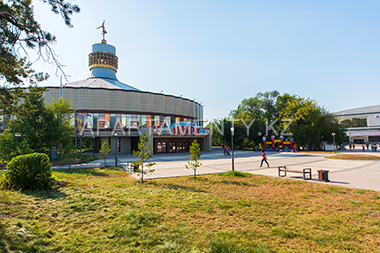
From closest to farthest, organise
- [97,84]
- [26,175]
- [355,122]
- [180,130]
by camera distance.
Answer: [26,175]
[180,130]
[97,84]
[355,122]

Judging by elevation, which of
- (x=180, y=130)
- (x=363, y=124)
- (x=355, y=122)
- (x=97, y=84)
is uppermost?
(x=97, y=84)

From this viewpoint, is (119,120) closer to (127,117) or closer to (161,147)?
(127,117)

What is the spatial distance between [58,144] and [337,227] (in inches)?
1063

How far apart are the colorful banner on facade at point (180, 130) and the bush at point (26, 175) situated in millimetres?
30002

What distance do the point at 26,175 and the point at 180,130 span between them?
3345cm

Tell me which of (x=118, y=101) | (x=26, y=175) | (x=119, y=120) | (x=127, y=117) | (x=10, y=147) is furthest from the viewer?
(x=127, y=117)

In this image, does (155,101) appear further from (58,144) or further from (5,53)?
(5,53)

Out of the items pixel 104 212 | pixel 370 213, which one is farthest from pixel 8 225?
pixel 370 213

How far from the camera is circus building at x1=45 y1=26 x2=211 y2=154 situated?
39.3 metres

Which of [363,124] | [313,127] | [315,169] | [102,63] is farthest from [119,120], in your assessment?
[363,124]

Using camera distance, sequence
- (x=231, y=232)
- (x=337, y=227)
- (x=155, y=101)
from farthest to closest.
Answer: (x=155, y=101)
(x=337, y=227)
(x=231, y=232)

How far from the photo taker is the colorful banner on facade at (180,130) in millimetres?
38662

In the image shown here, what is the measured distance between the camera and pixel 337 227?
548 centimetres

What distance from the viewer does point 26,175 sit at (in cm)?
791
